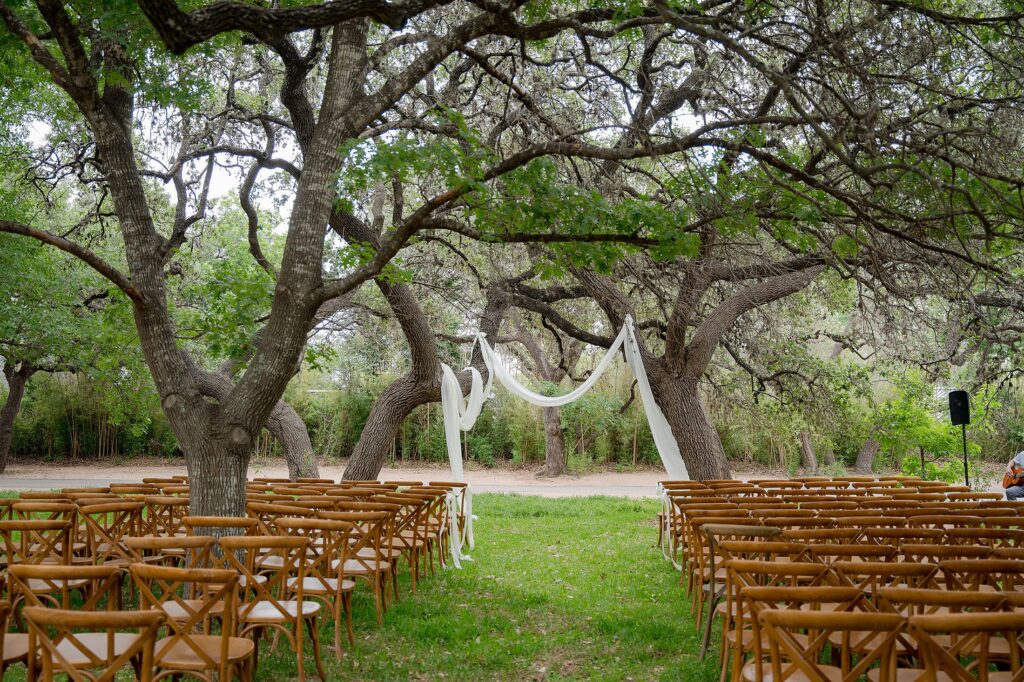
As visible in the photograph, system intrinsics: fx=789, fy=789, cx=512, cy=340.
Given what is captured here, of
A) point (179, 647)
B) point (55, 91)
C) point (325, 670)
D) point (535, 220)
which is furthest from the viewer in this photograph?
point (55, 91)

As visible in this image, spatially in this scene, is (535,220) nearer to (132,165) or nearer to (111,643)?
(132,165)

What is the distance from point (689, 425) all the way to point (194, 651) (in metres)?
8.16

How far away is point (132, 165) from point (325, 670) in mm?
3840

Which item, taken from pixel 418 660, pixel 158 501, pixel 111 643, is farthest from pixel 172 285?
pixel 111 643

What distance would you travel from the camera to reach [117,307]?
9102 millimetres

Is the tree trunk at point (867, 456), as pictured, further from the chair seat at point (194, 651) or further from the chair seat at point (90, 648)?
the chair seat at point (90, 648)

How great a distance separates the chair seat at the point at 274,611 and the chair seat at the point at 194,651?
18.7 inches

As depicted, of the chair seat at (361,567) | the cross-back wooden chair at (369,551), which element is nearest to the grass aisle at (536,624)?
the cross-back wooden chair at (369,551)

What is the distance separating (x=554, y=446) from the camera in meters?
18.8

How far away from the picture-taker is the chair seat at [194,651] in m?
3.26

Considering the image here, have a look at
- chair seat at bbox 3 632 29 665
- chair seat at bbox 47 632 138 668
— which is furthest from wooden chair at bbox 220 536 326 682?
chair seat at bbox 3 632 29 665

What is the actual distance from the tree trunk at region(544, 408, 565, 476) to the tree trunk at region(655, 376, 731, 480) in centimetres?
800

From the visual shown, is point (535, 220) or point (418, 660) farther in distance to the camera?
point (535, 220)

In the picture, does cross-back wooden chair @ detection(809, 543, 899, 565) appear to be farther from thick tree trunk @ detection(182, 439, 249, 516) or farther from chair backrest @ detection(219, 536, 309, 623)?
thick tree trunk @ detection(182, 439, 249, 516)
